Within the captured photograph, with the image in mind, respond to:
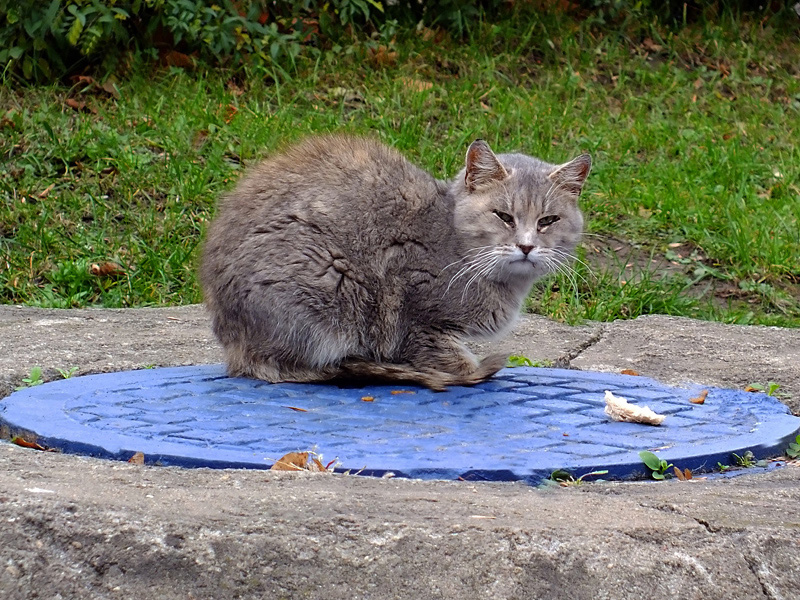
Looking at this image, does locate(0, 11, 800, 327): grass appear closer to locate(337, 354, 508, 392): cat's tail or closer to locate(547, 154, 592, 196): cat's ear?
locate(547, 154, 592, 196): cat's ear

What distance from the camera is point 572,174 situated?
3.92 meters

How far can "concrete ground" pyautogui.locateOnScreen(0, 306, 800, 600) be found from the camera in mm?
1950

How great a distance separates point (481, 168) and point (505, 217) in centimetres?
21

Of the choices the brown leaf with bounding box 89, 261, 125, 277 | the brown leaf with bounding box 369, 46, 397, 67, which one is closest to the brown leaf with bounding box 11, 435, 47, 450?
the brown leaf with bounding box 89, 261, 125, 277

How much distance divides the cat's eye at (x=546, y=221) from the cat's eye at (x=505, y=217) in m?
0.10

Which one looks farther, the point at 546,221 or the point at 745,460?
the point at 546,221

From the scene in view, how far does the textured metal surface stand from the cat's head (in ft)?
1.40

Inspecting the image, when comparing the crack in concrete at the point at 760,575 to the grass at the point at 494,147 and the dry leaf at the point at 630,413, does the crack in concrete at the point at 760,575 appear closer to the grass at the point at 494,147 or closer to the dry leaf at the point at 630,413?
the dry leaf at the point at 630,413

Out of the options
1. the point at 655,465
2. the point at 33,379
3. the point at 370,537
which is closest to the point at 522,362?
the point at 655,465

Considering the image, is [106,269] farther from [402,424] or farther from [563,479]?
[563,479]

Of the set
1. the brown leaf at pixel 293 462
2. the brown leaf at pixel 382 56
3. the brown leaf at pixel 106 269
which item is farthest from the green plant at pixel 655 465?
the brown leaf at pixel 382 56

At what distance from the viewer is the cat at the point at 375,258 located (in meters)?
3.48

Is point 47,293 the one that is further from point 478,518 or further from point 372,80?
point 478,518

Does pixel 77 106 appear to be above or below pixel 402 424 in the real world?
above
